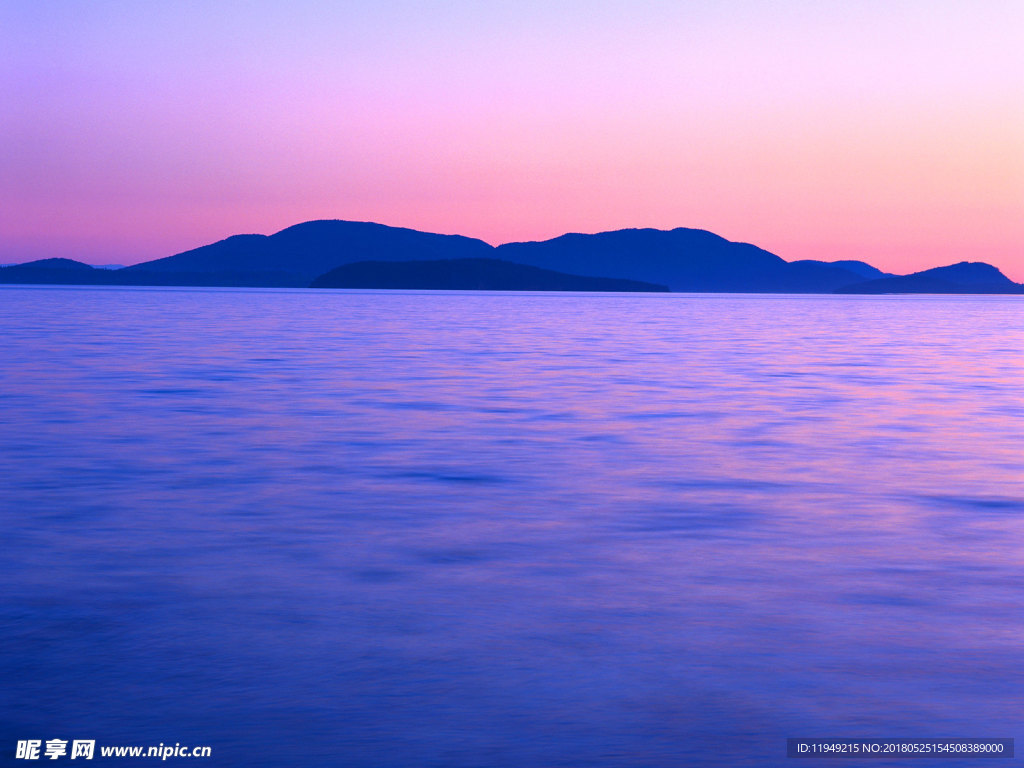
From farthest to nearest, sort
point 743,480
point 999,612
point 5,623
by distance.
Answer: point 743,480
point 999,612
point 5,623

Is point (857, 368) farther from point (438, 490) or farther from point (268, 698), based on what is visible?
point (268, 698)

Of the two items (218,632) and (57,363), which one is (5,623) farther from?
(57,363)

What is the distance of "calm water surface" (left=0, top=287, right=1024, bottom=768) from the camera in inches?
205

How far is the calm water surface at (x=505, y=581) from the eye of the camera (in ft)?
17.1

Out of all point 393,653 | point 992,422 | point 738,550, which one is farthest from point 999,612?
point 992,422

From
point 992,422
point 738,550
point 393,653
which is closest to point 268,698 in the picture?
point 393,653

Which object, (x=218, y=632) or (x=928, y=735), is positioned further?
(x=218, y=632)

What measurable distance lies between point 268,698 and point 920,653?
351 centimetres

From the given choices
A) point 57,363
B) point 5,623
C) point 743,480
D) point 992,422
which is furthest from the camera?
point 57,363

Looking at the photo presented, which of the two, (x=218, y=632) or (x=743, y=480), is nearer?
(x=218, y=632)

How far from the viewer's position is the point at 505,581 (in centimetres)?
765

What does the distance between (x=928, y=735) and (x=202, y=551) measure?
17.5 ft

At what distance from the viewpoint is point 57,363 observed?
90.3ft

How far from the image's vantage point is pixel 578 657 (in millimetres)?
6031
